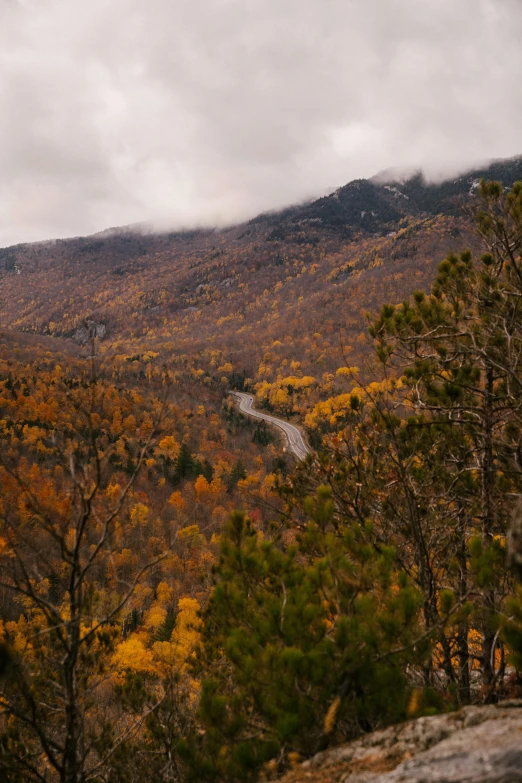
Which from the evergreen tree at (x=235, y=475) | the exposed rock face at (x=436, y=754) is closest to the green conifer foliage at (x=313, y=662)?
the exposed rock face at (x=436, y=754)

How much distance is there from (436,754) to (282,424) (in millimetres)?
95846

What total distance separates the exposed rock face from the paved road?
6327 centimetres

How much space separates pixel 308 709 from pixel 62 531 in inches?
80.6

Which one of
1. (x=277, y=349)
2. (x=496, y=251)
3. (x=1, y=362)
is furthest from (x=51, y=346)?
(x=496, y=251)

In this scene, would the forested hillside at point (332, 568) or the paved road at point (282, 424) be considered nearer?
the forested hillside at point (332, 568)

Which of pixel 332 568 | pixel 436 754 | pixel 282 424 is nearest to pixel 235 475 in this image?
pixel 282 424

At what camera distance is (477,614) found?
3537mm

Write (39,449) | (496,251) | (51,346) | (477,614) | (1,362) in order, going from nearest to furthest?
1. (477,614)
2. (496,251)
3. (39,449)
4. (1,362)
5. (51,346)

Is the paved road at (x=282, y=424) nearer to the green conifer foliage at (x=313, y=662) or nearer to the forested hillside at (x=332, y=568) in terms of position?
the forested hillside at (x=332, y=568)

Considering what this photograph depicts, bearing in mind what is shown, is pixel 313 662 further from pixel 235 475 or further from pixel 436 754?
pixel 235 475

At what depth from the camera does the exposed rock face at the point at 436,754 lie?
67.3 inches

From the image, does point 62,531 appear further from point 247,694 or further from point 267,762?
point 267,762

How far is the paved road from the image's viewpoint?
7706 cm

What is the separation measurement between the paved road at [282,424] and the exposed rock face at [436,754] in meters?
63.3
